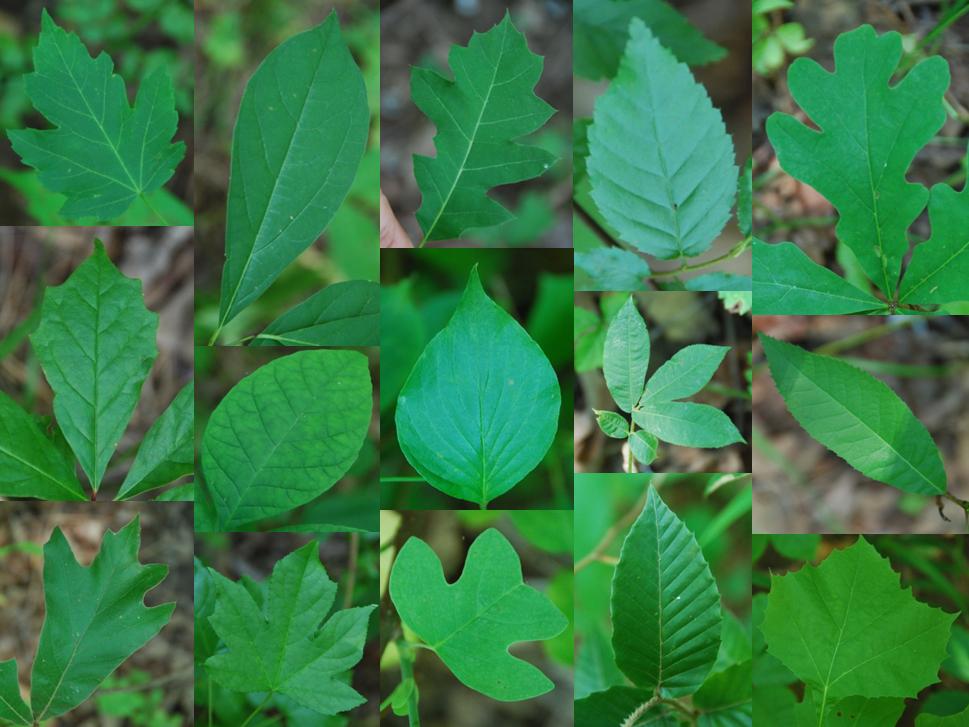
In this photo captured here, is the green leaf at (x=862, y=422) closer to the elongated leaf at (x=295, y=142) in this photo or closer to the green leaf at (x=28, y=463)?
the elongated leaf at (x=295, y=142)

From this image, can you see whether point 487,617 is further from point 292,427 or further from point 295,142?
point 295,142

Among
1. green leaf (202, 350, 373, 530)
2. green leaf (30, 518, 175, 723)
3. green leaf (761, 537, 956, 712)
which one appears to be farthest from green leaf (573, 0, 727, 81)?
green leaf (30, 518, 175, 723)

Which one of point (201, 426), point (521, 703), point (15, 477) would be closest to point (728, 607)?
point (521, 703)

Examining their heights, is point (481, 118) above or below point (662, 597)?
above

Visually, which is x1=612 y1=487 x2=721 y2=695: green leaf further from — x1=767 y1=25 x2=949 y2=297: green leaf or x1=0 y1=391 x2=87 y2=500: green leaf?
x1=0 y1=391 x2=87 y2=500: green leaf

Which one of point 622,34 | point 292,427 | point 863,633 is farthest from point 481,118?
point 863,633

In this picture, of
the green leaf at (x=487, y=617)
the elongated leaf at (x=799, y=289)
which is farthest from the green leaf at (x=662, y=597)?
the elongated leaf at (x=799, y=289)
